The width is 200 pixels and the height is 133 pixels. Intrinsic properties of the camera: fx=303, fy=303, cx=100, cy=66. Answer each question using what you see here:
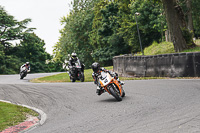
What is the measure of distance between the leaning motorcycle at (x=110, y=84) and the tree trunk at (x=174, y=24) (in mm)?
13840

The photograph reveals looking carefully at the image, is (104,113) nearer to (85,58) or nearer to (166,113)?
(166,113)

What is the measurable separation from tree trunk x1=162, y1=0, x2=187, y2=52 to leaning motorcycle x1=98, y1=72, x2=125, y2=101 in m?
13.8

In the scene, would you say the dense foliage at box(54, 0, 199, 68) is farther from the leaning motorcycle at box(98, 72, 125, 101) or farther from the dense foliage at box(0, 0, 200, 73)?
the leaning motorcycle at box(98, 72, 125, 101)

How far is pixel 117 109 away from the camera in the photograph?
8.59 meters

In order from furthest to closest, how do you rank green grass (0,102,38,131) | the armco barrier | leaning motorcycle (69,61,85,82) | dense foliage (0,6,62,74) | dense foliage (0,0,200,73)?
dense foliage (0,6,62,74), dense foliage (0,0,200,73), leaning motorcycle (69,61,85,82), the armco barrier, green grass (0,102,38,131)

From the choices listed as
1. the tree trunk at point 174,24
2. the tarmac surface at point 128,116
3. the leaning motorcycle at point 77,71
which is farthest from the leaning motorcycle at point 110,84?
the tree trunk at point 174,24

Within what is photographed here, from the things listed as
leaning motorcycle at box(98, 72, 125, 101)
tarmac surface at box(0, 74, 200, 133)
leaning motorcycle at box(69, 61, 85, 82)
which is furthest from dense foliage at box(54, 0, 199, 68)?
tarmac surface at box(0, 74, 200, 133)

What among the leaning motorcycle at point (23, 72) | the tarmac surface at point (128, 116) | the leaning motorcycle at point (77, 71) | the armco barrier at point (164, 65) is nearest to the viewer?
the tarmac surface at point (128, 116)

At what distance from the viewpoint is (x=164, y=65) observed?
57.4 feet

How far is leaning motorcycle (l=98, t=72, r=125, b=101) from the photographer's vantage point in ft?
33.0

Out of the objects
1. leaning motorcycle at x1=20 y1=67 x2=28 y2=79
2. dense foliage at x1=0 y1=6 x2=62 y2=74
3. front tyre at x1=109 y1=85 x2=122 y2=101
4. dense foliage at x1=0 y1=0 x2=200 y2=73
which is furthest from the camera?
dense foliage at x1=0 y1=6 x2=62 y2=74

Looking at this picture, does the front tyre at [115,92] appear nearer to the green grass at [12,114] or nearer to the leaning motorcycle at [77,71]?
the green grass at [12,114]

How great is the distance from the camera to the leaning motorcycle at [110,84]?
10.1 m

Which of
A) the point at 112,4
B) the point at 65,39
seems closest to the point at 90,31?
the point at 65,39
